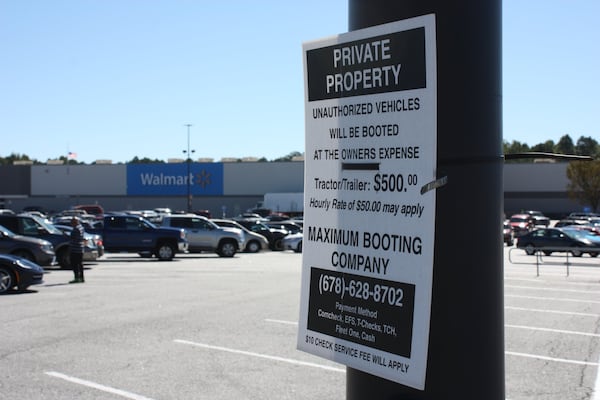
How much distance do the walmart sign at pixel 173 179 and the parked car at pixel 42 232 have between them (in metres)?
67.6

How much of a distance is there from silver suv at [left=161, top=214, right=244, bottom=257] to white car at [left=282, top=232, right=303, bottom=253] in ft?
17.4

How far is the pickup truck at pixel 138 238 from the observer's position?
30.2 meters

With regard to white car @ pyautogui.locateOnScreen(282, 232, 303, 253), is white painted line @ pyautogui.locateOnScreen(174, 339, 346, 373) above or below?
above

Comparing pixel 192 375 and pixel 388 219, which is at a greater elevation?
pixel 388 219

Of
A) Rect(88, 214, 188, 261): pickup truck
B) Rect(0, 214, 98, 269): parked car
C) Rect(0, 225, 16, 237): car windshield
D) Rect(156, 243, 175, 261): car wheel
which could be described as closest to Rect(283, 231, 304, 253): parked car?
Rect(88, 214, 188, 261): pickup truck

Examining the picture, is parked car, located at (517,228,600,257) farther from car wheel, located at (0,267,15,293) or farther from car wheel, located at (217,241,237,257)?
car wheel, located at (0,267,15,293)

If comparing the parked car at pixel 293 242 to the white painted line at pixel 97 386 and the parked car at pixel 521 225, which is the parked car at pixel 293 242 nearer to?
the parked car at pixel 521 225

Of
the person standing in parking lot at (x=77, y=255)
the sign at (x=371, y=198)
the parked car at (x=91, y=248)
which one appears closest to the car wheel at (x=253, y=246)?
the parked car at (x=91, y=248)

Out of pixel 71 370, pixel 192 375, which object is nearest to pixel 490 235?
pixel 192 375

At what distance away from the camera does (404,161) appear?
88.2 inches

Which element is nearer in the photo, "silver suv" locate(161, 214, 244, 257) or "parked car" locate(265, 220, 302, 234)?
"silver suv" locate(161, 214, 244, 257)

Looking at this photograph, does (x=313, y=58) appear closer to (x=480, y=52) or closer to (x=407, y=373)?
(x=480, y=52)

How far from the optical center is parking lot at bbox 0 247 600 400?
722 cm

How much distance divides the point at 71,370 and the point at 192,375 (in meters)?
1.38
